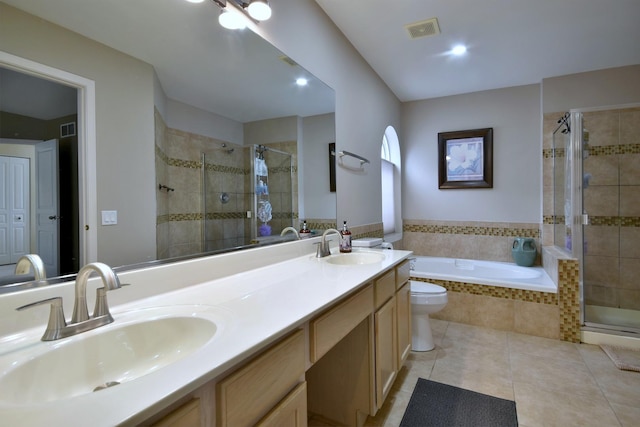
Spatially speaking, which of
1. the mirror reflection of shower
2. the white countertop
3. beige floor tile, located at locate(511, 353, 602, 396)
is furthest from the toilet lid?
the mirror reflection of shower

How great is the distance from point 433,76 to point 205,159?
9.44 ft

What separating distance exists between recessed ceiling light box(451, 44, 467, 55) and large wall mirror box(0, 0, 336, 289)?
144 centimetres

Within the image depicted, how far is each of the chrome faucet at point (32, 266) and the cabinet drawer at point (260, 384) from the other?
593 mm

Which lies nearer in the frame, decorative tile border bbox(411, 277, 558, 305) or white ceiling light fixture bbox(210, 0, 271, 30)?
white ceiling light fixture bbox(210, 0, 271, 30)

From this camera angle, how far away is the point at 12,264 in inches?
31.3

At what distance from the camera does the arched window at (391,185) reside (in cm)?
395

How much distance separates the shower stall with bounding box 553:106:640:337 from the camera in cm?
275

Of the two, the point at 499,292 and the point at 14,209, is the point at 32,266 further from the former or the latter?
the point at 499,292

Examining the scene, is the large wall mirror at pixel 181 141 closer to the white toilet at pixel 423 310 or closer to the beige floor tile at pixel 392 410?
the white toilet at pixel 423 310

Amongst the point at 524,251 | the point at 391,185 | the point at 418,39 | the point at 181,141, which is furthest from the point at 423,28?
the point at 524,251

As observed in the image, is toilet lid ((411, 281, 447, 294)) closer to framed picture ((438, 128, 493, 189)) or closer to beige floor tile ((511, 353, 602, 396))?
beige floor tile ((511, 353, 602, 396))

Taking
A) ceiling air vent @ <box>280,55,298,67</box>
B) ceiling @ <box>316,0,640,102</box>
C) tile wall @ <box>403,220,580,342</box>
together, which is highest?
ceiling @ <box>316,0,640,102</box>

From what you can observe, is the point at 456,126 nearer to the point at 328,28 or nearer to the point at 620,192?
the point at 620,192

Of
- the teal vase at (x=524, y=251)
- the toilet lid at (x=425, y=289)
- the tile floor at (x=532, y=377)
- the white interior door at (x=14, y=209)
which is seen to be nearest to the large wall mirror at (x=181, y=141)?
the white interior door at (x=14, y=209)
